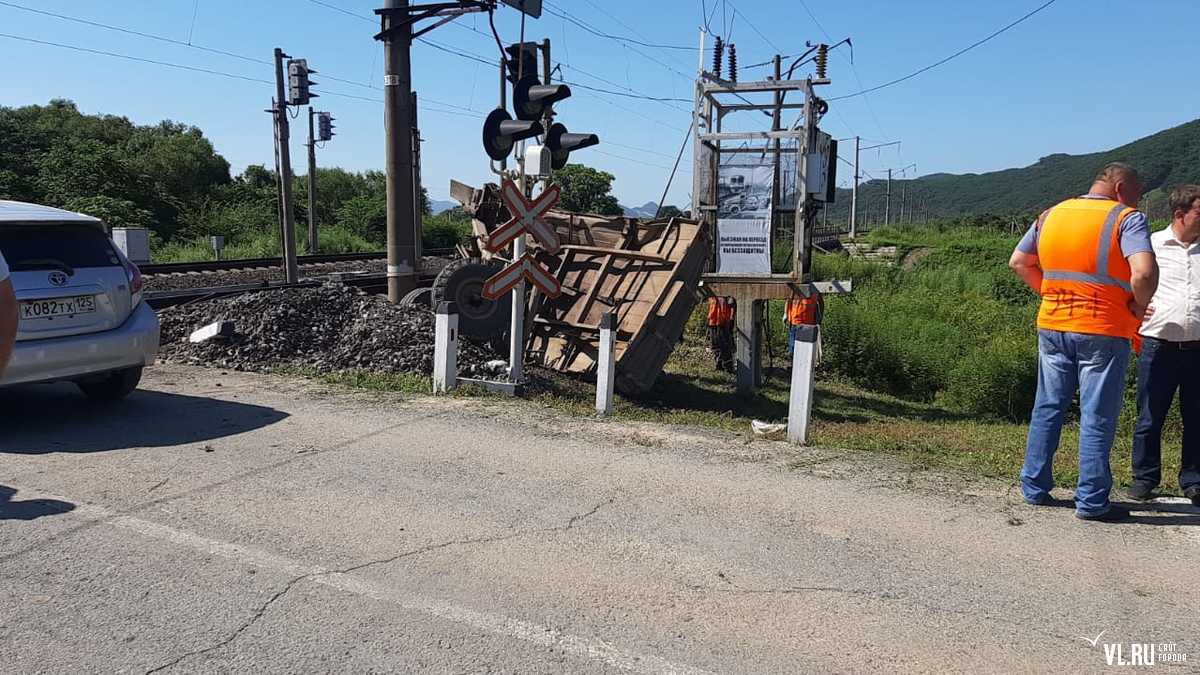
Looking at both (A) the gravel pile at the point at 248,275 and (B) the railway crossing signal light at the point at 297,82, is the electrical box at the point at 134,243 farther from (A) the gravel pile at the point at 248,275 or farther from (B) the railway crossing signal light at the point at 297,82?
(B) the railway crossing signal light at the point at 297,82

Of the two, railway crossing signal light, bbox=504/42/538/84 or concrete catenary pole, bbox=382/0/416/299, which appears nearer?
railway crossing signal light, bbox=504/42/538/84

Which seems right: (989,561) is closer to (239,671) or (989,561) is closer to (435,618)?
(435,618)

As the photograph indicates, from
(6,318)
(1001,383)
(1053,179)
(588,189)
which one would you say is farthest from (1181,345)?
(1053,179)

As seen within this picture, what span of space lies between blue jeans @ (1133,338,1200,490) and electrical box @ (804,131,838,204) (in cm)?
646

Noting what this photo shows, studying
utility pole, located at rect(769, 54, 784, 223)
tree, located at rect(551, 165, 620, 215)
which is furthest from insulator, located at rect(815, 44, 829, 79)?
tree, located at rect(551, 165, 620, 215)

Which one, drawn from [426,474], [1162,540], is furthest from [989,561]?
[426,474]

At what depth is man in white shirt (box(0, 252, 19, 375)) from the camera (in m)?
3.41

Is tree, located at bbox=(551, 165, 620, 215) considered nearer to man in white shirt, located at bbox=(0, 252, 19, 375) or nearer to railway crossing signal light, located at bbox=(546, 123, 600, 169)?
railway crossing signal light, located at bbox=(546, 123, 600, 169)

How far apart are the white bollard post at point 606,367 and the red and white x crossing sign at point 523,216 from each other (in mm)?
1226

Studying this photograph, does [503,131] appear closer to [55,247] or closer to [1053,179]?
[55,247]

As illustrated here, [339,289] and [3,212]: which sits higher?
[3,212]

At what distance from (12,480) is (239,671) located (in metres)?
3.27

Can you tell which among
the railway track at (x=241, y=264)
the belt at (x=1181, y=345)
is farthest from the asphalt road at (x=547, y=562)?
the railway track at (x=241, y=264)

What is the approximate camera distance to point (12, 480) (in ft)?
18.4
